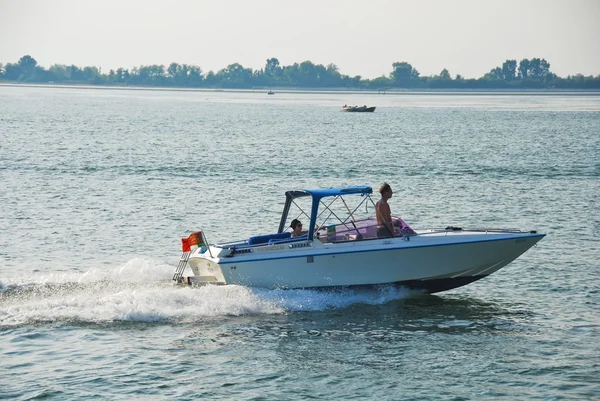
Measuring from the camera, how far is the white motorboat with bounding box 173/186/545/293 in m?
20.9

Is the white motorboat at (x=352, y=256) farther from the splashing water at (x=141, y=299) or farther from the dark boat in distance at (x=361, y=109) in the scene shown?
the dark boat in distance at (x=361, y=109)

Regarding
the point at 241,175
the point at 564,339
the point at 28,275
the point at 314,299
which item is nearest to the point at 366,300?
the point at 314,299

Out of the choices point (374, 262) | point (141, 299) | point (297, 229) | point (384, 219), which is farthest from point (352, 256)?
point (141, 299)

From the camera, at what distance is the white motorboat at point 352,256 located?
20922mm

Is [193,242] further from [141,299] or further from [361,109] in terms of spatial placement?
[361,109]

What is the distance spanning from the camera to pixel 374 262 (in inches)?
837

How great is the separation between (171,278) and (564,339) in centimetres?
899

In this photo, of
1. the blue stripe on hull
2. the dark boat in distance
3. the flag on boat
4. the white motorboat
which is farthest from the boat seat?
the dark boat in distance

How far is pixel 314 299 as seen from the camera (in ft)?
69.4

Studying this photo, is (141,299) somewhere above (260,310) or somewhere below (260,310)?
above

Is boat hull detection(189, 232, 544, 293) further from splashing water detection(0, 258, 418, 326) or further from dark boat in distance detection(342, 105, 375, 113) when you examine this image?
dark boat in distance detection(342, 105, 375, 113)

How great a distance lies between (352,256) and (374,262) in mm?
549

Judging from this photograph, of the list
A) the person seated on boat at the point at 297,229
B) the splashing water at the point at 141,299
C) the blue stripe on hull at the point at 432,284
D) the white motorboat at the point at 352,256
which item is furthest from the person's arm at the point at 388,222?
the person seated on boat at the point at 297,229

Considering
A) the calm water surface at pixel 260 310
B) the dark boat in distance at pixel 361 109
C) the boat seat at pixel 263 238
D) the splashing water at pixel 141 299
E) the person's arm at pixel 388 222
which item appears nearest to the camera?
the calm water surface at pixel 260 310
